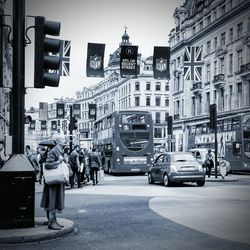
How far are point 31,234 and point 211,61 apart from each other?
5373 cm

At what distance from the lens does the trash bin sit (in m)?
8.31

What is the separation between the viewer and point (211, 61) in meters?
59.0

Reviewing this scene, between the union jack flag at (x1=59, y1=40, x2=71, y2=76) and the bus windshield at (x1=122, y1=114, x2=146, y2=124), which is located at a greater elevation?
the union jack flag at (x1=59, y1=40, x2=71, y2=76)

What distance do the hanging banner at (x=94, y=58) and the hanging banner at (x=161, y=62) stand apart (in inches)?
100

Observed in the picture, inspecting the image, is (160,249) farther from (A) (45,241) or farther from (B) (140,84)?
(B) (140,84)

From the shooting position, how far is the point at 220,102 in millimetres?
56344

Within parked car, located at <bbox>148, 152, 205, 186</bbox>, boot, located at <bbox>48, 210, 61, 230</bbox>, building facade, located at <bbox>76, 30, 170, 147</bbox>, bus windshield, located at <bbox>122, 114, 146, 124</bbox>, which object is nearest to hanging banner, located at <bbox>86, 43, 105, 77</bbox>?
parked car, located at <bbox>148, 152, 205, 186</bbox>

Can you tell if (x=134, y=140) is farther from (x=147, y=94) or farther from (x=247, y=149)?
(x=147, y=94)

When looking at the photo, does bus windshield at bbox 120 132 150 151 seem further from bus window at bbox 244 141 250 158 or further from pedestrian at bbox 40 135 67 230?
pedestrian at bbox 40 135 67 230

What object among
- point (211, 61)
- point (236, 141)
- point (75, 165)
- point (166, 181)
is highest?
point (211, 61)

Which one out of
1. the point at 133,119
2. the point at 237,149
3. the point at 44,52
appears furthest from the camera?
the point at 237,149

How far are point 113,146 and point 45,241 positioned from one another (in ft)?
70.0

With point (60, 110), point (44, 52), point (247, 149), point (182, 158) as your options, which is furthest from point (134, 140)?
point (44, 52)

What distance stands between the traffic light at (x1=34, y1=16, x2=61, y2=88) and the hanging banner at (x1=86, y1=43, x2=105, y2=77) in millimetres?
12687
